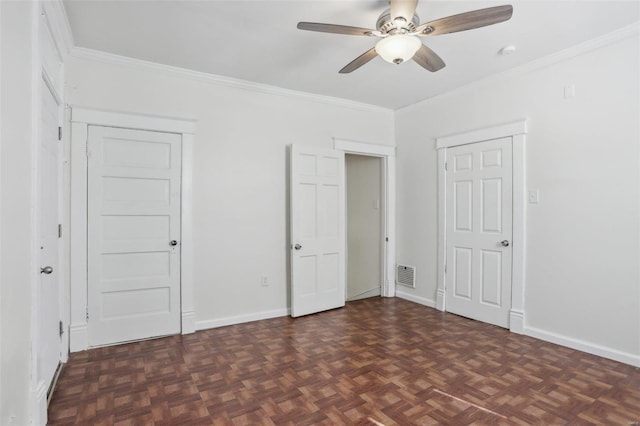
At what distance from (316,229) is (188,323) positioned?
1.77m

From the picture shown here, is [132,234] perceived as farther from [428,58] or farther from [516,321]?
[516,321]

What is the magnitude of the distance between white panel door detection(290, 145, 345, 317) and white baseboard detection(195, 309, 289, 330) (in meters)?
0.19

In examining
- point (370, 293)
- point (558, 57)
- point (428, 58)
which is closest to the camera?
point (428, 58)

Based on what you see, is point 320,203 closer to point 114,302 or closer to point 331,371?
point 331,371

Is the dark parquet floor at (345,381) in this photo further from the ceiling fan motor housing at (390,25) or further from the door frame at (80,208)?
the ceiling fan motor housing at (390,25)

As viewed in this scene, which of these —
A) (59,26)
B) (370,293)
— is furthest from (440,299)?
(59,26)

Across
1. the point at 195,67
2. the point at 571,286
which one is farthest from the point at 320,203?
the point at 571,286

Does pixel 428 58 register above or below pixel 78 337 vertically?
above

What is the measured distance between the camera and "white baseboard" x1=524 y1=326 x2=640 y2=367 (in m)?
2.69

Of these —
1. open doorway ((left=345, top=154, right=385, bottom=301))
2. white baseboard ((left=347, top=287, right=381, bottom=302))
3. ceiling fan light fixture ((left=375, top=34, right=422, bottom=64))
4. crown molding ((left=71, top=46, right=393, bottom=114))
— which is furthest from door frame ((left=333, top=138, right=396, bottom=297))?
ceiling fan light fixture ((left=375, top=34, right=422, bottom=64))

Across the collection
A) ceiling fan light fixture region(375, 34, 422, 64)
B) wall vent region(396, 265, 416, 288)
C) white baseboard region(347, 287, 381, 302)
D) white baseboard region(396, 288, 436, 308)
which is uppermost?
ceiling fan light fixture region(375, 34, 422, 64)

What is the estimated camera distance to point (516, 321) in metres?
Result: 3.41

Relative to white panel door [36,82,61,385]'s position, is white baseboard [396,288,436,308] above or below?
below

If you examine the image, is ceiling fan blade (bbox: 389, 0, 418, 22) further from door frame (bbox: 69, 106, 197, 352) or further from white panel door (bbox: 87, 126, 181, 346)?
door frame (bbox: 69, 106, 197, 352)
